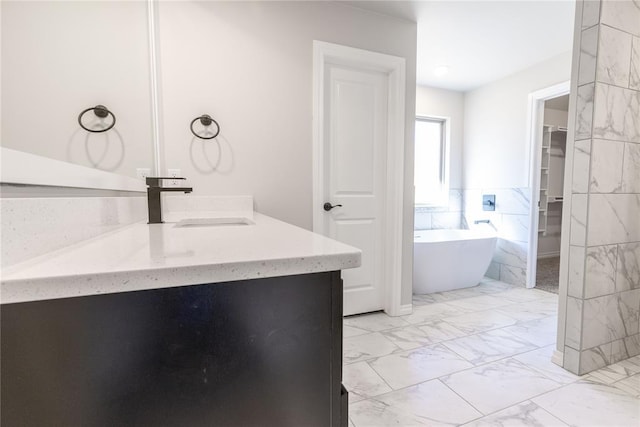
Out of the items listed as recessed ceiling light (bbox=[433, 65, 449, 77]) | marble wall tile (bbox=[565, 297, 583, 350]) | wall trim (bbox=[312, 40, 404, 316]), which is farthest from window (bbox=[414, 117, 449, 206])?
marble wall tile (bbox=[565, 297, 583, 350])

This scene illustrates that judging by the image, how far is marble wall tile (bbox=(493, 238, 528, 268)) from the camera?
3.08 meters

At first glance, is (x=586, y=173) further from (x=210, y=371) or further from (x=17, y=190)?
(x=17, y=190)

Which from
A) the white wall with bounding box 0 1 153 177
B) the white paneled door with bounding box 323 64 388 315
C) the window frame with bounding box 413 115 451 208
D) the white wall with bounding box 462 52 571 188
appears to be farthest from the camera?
the window frame with bounding box 413 115 451 208

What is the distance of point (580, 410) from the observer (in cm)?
129

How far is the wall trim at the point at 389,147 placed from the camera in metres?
2.05

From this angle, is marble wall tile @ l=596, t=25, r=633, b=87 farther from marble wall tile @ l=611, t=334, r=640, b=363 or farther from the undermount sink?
the undermount sink

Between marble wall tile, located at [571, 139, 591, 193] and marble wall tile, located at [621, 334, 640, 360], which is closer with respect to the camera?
marble wall tile, located at [571, 139, 591, 193]

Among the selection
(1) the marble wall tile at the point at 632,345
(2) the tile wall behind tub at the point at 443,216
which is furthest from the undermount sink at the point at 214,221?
(2) the tile wall behind tub at the point at 443,216

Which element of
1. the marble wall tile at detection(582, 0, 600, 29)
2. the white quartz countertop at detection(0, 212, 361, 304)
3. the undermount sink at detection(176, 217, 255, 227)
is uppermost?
the marble wall tile at detection(582, 0, 600, 29)

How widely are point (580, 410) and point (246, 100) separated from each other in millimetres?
2428

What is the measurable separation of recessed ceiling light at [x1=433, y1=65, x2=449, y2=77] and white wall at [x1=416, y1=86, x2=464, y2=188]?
350mm

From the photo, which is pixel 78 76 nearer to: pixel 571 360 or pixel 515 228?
pixel 571 360

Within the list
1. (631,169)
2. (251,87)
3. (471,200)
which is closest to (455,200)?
(471,200)

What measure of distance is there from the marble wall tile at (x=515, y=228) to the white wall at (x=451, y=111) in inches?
32.1
